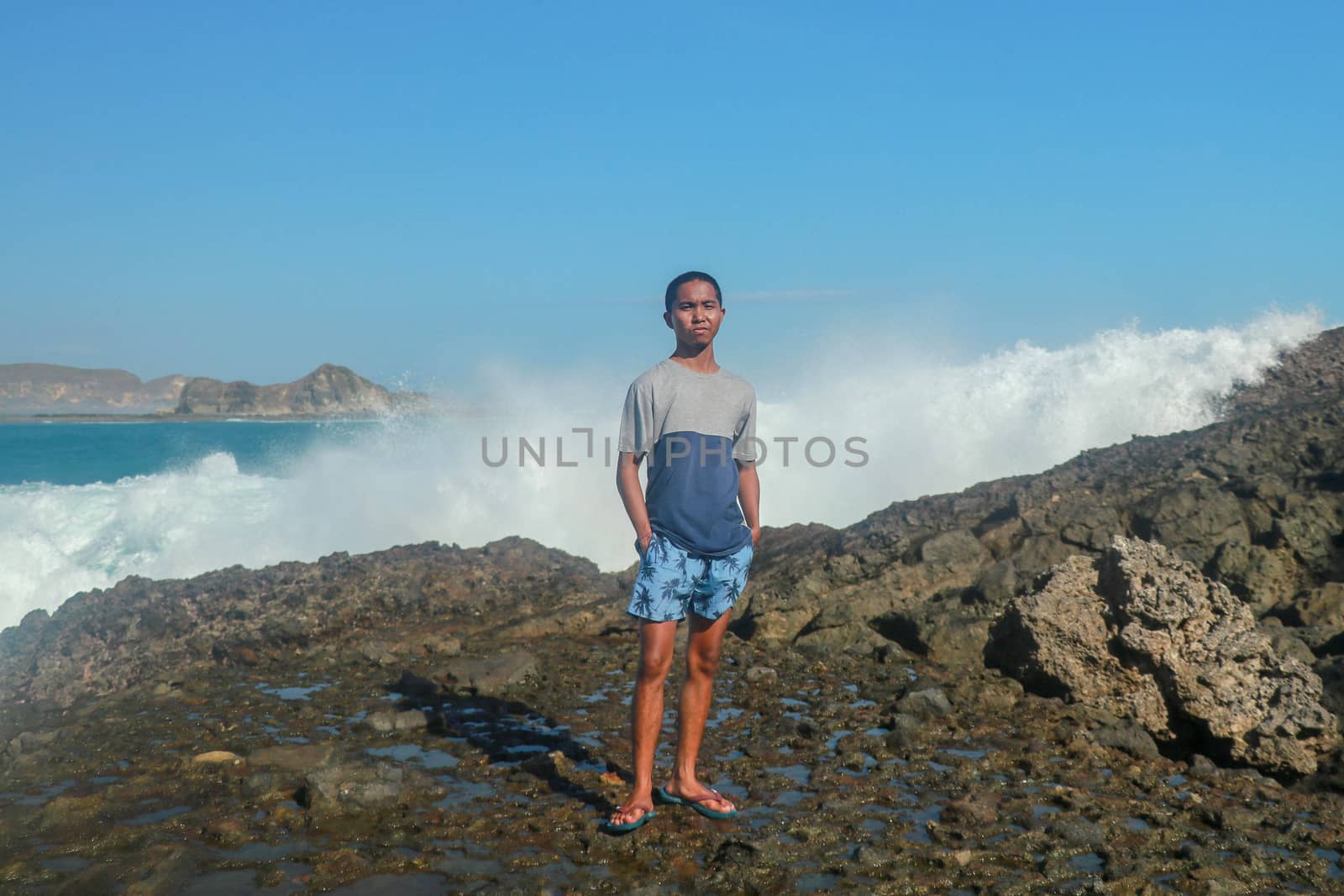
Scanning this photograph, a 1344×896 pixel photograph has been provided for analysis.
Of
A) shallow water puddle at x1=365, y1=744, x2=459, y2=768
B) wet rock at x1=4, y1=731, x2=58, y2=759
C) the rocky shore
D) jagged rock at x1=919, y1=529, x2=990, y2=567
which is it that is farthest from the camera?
jagged rock at x1=919, y1=529, x2=990, y2=567

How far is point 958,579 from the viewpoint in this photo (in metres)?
8.69

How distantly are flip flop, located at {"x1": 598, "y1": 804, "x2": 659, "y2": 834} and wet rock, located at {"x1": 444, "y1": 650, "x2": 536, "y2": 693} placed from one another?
271 centimetres

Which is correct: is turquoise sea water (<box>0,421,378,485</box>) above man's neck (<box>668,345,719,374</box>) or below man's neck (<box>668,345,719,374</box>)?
below

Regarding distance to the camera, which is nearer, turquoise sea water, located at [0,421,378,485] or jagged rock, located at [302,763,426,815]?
jagged rock, located at [302,763,426,815]

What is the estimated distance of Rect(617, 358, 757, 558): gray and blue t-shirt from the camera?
3.96 metres

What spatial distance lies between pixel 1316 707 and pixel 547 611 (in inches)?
235

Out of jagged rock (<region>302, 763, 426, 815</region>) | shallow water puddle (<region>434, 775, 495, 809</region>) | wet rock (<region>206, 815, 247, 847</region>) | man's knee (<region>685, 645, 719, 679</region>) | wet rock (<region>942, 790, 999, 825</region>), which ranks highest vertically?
man's knee (<region>685, 645, 719, 679</region>)

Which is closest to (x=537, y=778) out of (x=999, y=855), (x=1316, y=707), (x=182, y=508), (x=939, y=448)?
(x=999, y=855)

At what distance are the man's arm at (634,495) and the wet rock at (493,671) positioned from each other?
3074 millimetres

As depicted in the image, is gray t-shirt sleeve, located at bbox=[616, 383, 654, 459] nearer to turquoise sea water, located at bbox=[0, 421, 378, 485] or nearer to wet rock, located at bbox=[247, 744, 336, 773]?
wet rock, located at bbox=[247, 744, 336, 773]

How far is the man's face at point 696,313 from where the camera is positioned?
158 inches

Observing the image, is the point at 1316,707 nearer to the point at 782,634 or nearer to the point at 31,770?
the point at 782,634

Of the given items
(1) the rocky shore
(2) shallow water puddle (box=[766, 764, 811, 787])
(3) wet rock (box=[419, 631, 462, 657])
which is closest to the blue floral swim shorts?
(1) the rocky shore

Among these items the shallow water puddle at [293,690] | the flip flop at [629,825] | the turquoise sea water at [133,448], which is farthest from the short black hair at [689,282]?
the turquoise sea water at [133,448]
